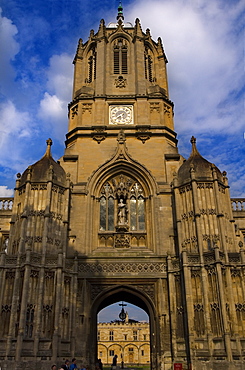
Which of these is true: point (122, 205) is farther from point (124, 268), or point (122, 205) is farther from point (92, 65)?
point (92, 65)

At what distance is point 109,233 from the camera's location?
1010 inches

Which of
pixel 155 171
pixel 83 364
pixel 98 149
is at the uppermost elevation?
pixel 98 149

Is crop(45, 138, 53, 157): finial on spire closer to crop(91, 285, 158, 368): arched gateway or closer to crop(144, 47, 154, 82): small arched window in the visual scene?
crop(91, 285, 158, 368): arched gateway

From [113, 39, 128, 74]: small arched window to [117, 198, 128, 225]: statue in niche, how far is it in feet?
38.6

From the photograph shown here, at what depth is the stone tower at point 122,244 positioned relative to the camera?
2109 centimetres

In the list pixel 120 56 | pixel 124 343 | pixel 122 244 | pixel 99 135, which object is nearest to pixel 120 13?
pixel 120 56

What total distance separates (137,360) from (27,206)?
57.9 metres

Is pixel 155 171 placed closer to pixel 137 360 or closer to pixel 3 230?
pixel 3 230

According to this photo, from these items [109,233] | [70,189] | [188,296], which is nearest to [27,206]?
[70,189]

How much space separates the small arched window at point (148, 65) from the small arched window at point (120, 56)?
1.72 meters

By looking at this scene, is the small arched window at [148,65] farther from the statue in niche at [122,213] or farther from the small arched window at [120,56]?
the statue in niche at [122,213]

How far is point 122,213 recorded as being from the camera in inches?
1024

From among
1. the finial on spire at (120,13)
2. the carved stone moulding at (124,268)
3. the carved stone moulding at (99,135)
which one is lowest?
the carved stone moulding at (124,268)

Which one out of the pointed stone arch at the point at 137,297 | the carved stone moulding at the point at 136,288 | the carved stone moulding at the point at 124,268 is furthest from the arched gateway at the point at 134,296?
the carved stone moulding at the point at 124,268
